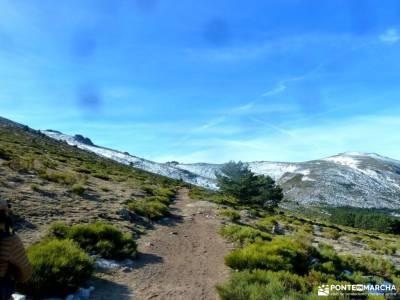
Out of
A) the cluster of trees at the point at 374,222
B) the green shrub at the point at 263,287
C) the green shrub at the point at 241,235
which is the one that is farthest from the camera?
the cluster of trees at the point at 374,222

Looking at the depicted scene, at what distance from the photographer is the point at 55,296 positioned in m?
7.54

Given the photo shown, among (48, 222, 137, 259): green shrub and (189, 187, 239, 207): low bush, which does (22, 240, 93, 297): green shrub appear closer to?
(48, 222, 137, 259): green shrub

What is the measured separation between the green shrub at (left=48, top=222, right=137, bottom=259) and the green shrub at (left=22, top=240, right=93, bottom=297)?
191cm

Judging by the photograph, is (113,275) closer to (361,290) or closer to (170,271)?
(170,271)

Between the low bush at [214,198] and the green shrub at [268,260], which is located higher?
the low bush at [214,198]

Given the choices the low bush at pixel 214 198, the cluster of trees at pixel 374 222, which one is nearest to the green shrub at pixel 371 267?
the low bush at pixel 214 198

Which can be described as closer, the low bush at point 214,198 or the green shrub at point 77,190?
the green shrub at point 77,190

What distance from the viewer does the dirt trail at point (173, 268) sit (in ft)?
28.7

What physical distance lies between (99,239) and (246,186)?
154ft

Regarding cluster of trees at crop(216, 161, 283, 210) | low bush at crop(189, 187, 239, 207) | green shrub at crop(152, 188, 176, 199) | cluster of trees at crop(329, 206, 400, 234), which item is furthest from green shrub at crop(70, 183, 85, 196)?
cluster of trees at crop(329, 206, 400, 234)

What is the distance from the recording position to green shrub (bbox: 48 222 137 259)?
36.4ft

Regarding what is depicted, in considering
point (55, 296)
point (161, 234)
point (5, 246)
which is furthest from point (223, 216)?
point (5, 246)

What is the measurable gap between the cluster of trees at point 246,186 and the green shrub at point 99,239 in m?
44.6

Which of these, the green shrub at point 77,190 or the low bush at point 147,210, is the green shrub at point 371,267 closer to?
the low bush at point 147,210
